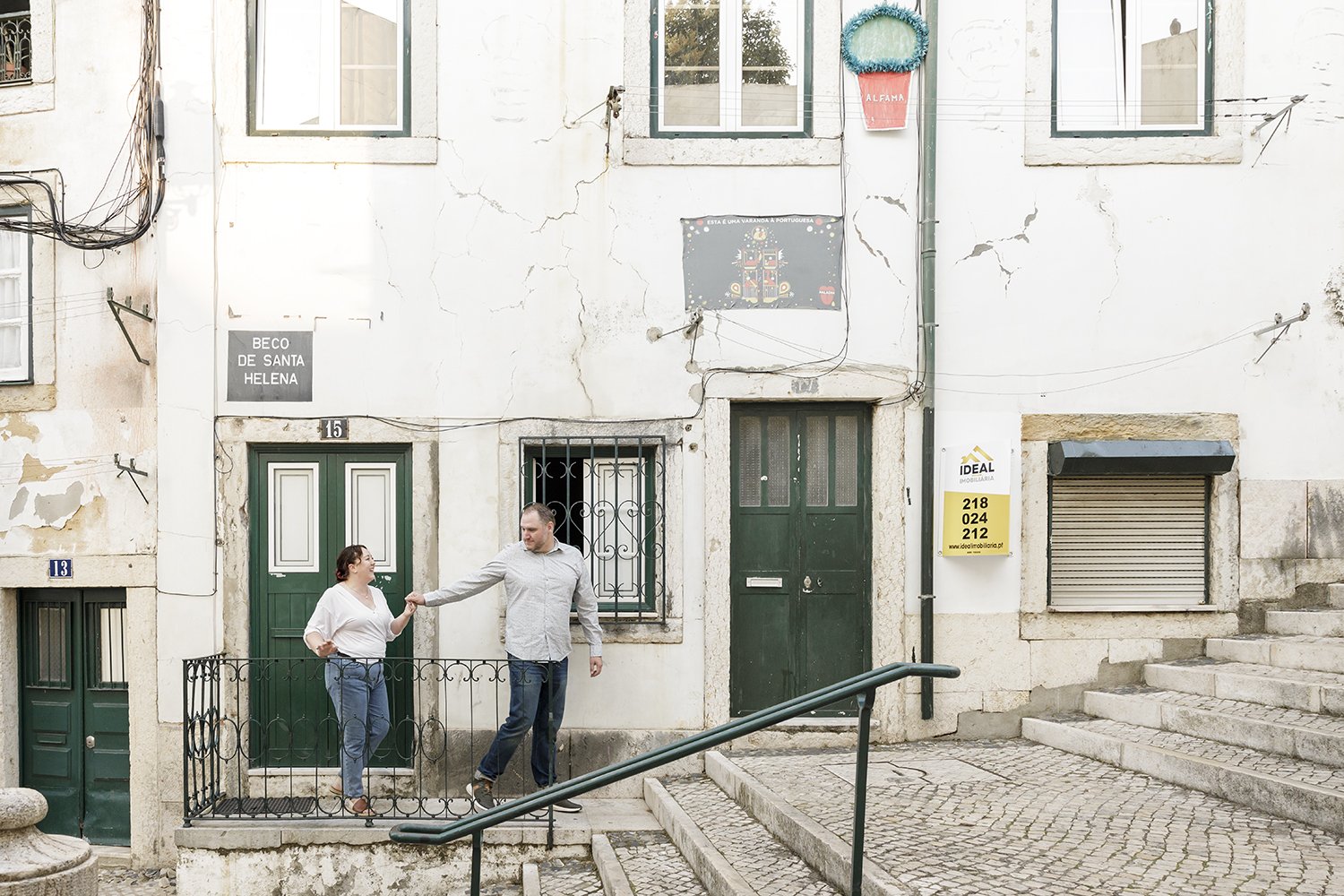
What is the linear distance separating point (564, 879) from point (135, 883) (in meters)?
3.12

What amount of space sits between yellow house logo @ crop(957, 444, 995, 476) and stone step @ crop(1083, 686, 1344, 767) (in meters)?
1.54

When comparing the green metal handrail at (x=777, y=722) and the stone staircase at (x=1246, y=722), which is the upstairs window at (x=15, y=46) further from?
the stone staircase at (x=1246, y=722)

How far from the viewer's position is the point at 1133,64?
23.2 ft

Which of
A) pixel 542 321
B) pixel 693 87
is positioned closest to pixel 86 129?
pixel 542 321

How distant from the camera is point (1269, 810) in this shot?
15.4ft

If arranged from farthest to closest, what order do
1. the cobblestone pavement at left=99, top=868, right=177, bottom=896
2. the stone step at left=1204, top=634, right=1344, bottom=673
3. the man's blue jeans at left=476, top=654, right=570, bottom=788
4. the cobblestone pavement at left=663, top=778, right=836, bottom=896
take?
1. the cobblestone pavement at left=99, top=868, right=177, bottom=896
2. the man's blue jeans at left=476, top=654, right=570, bottom=788
3. the stone step at left=1204, top=634, right=1344, bottom=673
4. the cobblestone pavement at left=663, top=778, right=836, bottom=896

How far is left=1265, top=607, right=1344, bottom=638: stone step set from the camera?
651 centimetres

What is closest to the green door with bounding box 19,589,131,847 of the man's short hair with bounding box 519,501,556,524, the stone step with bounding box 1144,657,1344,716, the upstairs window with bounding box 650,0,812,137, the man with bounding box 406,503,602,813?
the man with bounding box 406,503,602,813

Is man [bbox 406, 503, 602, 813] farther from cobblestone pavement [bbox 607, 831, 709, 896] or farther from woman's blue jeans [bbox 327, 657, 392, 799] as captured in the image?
cobblestone pavement [bbox 607, 831, 709, 896]

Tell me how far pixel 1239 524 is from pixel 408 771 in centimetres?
558

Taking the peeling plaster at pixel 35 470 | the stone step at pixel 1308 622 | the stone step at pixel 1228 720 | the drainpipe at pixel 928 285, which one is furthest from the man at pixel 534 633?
the stone step at pixel 1308 622

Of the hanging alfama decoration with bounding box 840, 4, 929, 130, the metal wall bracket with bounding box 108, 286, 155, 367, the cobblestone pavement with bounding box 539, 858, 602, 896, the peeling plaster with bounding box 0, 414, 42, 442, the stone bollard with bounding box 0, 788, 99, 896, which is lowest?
the cobblestone pavement with bounding box 539, 858, 602, 896

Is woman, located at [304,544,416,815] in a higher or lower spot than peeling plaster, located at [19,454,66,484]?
lower

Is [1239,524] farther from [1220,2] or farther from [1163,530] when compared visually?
[1220,2]
